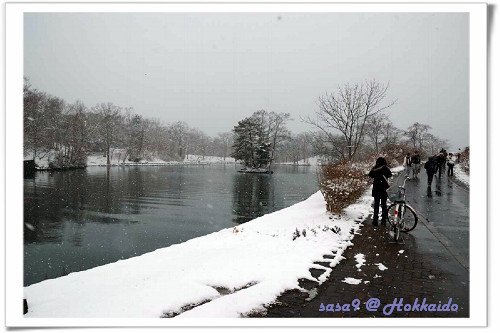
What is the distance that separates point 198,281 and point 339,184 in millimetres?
5933

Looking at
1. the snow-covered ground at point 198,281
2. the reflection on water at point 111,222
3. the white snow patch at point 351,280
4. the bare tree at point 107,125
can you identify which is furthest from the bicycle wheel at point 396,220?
the bare tree at point 107,125

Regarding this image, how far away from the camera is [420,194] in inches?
565

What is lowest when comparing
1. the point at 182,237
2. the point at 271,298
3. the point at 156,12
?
the point at 182,237

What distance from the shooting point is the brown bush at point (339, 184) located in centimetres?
937

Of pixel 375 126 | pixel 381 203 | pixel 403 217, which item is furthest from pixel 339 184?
pixel 375 126

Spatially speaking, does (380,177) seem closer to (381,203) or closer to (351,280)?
(381,203)

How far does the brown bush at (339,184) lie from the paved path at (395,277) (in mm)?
1507

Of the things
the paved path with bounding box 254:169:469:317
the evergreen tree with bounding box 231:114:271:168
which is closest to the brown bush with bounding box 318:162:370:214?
the paved path with bounding box 254:169:469:317

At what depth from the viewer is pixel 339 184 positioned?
954 cm

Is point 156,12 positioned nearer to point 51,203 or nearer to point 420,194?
point 420,194

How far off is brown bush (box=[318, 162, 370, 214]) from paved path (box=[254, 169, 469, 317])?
59.3 inches

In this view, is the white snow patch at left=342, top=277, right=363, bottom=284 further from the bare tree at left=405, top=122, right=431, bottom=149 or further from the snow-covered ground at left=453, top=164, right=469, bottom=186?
the bare tree at left=405, top=122, right=431, bottom=149
